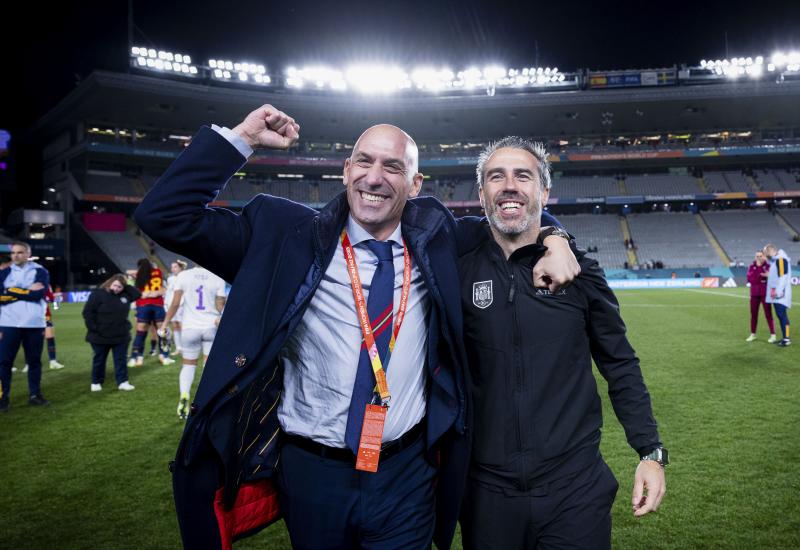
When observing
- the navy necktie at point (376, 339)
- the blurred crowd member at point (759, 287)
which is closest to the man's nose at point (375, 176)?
the navy necktie at point (376, 339)

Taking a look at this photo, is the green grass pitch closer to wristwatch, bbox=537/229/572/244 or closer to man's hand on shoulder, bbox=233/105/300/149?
wristwatch, bbox=537/229/572/244

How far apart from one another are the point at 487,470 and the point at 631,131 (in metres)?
53.5

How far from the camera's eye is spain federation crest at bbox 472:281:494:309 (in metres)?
2.17

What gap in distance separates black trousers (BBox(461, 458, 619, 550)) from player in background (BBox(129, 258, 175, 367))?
396 inches

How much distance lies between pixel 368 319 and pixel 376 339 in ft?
0.28

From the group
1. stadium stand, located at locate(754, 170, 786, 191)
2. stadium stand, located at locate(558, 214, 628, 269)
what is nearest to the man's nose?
stadium stand, located at locate(558, 214, 628, 269)

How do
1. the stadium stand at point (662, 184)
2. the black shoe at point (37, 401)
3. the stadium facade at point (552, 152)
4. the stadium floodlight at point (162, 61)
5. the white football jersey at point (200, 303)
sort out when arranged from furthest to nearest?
1. the stadium stand at point (662, 184)
2. the stadium facade at point (552, 152)
3. the stadium floodlight at point (162, 61)
4. the black shoe at point (37, 401)
5. the white football jersey at point (200, 303)

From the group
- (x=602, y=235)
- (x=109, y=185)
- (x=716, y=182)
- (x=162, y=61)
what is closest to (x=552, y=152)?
(x=602, y=235)

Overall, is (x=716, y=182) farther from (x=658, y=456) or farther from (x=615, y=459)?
(x=658, y=456)

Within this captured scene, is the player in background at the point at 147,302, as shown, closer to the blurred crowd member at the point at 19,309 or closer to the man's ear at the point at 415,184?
the blurred crowd member at the point at 19,309

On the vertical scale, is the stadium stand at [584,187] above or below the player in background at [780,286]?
above

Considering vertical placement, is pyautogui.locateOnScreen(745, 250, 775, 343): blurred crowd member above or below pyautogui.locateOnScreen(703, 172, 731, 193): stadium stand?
below

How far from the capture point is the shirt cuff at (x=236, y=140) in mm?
1926

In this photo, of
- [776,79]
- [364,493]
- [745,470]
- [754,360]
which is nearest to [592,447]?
[364,493]
